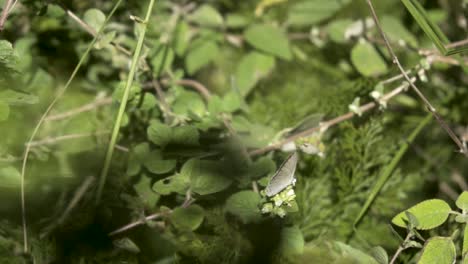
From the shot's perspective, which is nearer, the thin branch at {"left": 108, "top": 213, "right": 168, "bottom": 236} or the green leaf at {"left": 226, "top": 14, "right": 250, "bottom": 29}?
the thin branch at {"left": 108, "top": 213, "right": 168, "bottom": 236}

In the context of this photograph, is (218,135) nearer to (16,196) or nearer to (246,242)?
(246,242)

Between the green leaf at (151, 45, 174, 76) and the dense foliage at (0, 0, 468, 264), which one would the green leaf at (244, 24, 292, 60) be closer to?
the dense foliage at (0, 0, 468, 264)

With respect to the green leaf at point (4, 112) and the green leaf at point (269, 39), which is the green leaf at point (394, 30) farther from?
the green leaf at point (4, 112)

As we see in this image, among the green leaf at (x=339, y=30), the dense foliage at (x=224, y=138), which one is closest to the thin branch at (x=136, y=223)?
the dense foliage at (x=224, y=138)

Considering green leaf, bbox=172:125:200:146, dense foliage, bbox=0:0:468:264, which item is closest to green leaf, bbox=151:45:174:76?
Answer: dense foliage, bbox=0:0:468:264

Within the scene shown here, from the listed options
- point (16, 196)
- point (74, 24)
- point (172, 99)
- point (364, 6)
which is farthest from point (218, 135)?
point (364, 6)

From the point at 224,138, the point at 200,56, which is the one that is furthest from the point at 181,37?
the point at 224,138
